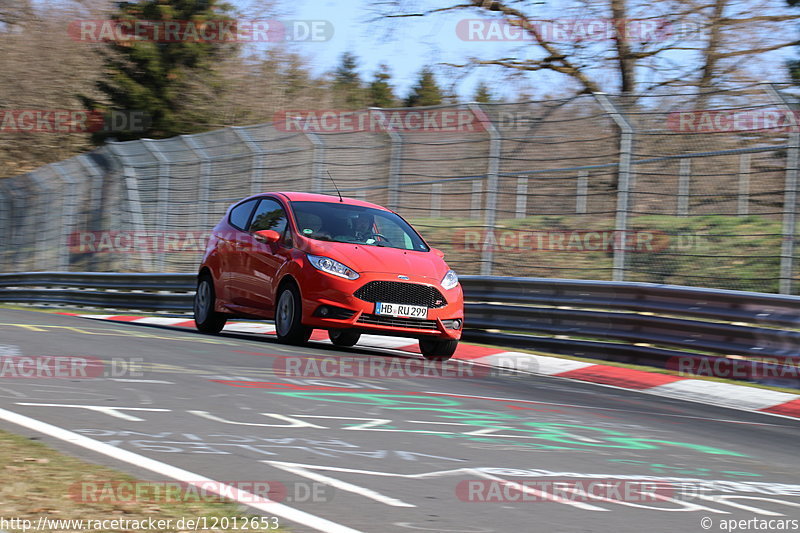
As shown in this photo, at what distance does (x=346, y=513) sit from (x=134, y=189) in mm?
19228

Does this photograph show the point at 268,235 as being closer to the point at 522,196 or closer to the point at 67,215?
the point at 522,196

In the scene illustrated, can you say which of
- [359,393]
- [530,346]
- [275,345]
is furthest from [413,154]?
[359,393]

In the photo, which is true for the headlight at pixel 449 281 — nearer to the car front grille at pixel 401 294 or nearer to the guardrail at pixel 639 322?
the car front grille at pixel 401 294

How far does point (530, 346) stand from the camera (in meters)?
12.3

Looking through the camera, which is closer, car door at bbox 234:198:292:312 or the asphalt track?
the asphalt track

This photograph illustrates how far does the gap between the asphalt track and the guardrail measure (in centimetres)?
157

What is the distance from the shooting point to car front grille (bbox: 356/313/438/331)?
10328 millimetres

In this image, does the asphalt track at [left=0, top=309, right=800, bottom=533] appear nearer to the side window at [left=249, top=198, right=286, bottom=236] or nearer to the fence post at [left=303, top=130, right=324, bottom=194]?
the side window at [left=249, top=198, right=286, bottom=236]

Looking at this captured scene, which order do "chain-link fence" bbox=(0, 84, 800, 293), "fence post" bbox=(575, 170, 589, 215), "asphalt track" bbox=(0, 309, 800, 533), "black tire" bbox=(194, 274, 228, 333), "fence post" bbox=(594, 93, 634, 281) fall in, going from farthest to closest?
"black tire" bbox=(194, 274, 228, 333), "fence post" bbox=(575, 170, 589, 215), "fence post" bbox=(594, 93, 634, 281), "chain-link fence" bbox=(0, 84, 800, 293), "asphalt track" bbox=(0, 309, 800, 533)

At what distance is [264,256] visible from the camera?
11453mm

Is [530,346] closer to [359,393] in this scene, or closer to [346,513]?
[359,393]

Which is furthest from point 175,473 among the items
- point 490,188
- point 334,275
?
point 490,188

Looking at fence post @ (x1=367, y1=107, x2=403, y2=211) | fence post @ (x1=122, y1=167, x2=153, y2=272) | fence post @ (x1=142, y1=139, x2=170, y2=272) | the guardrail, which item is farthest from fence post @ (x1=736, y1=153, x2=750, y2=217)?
fence post @ (x1=122, y1=167, x2=153, y2=272)

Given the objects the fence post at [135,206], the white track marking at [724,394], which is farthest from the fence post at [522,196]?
the fence post at [135,206]
